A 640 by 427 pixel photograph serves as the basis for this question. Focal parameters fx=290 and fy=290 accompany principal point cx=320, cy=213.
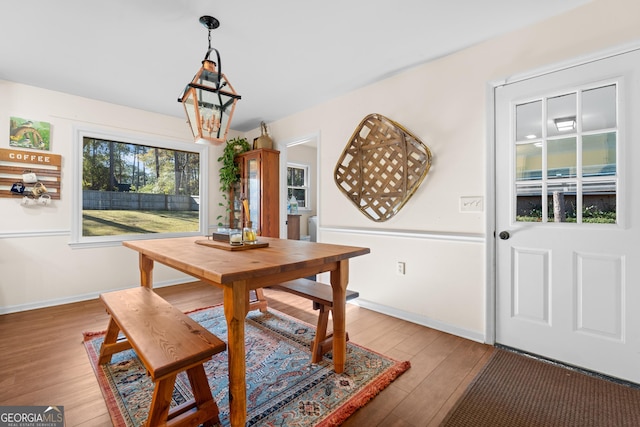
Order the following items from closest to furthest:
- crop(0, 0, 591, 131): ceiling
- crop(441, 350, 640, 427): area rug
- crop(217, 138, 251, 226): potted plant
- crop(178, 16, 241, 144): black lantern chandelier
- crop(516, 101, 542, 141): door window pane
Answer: crop(441, 350, 640, 427): area rug < crop(178, 16, 241, 144): black lantern chandelier < crop(0, 0, 591, 131): ceiling < crop(516, 101, 542, 141): door window pane < crop(217, 138, 251, 226): potted plant

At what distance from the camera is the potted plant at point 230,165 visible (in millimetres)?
4344

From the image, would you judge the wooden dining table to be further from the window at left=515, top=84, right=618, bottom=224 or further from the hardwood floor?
the window at left=515, top=84, right=618, bottom=224

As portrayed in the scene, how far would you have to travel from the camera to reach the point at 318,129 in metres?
3.53

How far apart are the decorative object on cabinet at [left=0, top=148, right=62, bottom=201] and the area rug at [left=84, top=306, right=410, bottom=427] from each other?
1.76 metres

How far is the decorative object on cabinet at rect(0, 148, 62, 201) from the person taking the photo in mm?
2871

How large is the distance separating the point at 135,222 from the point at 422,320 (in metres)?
3.69

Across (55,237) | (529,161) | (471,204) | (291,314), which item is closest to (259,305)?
(291,314)

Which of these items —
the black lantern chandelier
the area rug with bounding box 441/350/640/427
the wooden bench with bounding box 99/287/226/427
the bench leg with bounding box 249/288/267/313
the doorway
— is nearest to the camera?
the wooden bench with bounding box 99/287/226/427

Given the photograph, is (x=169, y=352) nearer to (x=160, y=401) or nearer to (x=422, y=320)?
(x=160, y=401)

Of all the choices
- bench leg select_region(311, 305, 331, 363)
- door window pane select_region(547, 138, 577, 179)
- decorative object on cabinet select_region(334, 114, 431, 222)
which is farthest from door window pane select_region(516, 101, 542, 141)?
bench leg select_region(311, 305, 331, 363)

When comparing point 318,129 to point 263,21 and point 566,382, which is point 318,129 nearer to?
point 263,21

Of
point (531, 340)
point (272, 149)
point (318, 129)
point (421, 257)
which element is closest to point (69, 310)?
point (272, 149)

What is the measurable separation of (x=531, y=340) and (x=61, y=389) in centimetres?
301

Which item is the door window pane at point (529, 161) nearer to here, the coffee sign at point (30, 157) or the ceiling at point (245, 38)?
the ceiling at point (245, 38)
